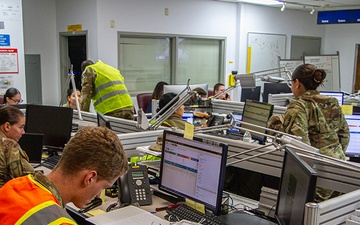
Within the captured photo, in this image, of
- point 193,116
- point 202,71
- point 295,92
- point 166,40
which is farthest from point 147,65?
point 295,92

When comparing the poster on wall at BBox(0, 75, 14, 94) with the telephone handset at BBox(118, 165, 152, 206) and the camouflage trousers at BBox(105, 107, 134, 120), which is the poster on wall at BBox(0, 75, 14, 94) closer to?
the camouflage trousers at BBox(105, 107, 134, 120)

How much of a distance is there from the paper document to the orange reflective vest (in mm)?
690

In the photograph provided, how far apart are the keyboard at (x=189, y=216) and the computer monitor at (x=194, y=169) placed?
0.15 feet

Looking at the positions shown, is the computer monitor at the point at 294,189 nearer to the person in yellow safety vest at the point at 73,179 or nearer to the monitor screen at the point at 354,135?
the person in yellow safety vest at the point at 73,179

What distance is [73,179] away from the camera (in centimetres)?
132

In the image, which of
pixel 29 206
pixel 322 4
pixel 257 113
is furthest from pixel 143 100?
pixel 322 4

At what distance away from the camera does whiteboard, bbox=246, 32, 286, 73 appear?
8.09m

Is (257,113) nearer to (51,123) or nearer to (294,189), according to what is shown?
(51,123)

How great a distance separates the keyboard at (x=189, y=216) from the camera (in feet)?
6.07

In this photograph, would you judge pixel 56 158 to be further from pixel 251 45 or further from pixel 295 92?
pixel 251 45

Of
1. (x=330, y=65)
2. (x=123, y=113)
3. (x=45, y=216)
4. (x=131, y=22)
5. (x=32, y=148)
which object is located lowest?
(x=32, y=148)

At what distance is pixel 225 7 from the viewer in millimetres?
7645

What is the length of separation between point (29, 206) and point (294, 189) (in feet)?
3.16

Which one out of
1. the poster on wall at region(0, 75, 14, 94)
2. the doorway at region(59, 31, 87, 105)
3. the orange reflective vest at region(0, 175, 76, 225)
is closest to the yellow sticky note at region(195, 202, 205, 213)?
the orange reflective vest at region(0, 175, 76, 225)
